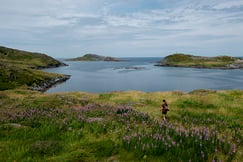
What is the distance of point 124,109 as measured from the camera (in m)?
12.4

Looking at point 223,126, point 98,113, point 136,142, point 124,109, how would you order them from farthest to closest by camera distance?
point 124,109 < point 98,113 < point 223,126 < point 136,142

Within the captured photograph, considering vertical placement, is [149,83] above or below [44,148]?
below

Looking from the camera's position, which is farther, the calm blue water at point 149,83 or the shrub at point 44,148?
the calm blue water at point 149,83

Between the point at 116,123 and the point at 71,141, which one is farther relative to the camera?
the point at 116,123

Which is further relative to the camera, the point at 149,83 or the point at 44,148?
the point at 149,83

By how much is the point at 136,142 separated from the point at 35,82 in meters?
80.4

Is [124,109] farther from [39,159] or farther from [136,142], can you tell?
[39,159]

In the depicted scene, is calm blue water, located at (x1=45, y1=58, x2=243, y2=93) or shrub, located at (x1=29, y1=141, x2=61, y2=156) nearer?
shrub, located at (x1=29, y1=141, x2=61, y2=156)

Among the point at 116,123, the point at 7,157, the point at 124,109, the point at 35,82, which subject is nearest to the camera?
the point at 7,157

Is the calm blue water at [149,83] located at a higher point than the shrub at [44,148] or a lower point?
lower

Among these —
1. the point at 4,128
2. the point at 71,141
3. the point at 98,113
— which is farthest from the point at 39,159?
the point at 98,113

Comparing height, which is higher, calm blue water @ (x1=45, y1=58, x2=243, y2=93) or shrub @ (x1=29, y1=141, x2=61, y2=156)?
shrub @ (x1=29, y1=141, x2=61, y2=156)

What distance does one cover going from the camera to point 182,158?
5445 millimetres

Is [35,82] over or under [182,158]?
under
